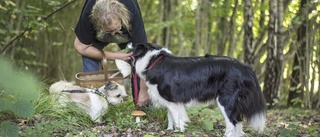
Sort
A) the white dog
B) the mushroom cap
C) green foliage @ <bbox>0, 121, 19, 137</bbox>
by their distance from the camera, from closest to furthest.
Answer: green foliage @ <bbox>0, 121, 19, 137</bbox>, the mushroom cap, the white dog

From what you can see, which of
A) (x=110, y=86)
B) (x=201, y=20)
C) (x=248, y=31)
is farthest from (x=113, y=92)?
(x=201, y=20)

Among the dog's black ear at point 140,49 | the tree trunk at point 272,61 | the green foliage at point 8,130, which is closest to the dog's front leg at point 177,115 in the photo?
the dog's black ear at point 140,49

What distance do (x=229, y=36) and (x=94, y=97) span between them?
6.05 meters

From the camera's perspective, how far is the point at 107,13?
457 cm

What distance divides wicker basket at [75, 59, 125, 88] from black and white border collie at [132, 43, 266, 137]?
1.59 ft

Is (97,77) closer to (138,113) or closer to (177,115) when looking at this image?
(138,113)

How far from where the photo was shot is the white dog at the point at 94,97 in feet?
16.4

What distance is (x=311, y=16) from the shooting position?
743cm

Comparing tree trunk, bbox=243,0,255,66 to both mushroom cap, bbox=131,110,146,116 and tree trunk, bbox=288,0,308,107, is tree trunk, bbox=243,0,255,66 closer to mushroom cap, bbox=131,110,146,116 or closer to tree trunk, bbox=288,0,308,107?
tree trunk, bbox=288,0,308,107

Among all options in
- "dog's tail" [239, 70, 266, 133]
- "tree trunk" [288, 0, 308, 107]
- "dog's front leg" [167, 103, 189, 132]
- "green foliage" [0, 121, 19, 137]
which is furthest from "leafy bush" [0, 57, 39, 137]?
"tree trunk" [288, 0, 308, 107]

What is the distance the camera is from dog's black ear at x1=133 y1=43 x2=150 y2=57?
15.3 ft

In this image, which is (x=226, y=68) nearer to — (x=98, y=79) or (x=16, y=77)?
(x=98, y=79)

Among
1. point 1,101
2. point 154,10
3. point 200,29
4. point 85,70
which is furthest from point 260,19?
point 1,101

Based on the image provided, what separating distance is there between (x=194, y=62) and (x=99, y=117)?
1.31 m
